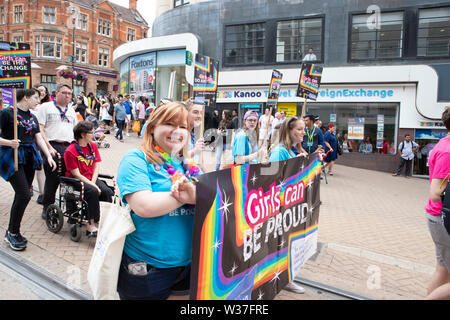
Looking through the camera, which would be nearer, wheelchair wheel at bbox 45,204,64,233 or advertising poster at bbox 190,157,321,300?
advertising poster at bbox 190,157,321,300

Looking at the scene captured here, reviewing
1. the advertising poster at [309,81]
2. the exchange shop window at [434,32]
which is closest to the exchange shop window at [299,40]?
the exchange shop window at [434,32]

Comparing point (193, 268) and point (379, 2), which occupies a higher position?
point (379, 2)

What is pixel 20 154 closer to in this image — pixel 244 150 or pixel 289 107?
pixel 244 150

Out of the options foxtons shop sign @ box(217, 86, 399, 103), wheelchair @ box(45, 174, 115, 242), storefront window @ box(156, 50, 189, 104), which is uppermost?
storefront window @ box(156, 50, 189, 104)

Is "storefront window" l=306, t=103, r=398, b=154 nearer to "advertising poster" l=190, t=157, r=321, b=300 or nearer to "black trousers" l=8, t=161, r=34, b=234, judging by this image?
"advertising poster" l=190, t=157, r=321, b=300

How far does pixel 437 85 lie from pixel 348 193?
310 inches

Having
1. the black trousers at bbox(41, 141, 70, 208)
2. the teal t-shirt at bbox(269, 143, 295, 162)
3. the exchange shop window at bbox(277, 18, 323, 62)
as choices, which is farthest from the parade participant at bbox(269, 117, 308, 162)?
the exchange shop window at bbox(277, 18, 323, 62)

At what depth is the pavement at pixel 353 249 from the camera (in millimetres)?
3797

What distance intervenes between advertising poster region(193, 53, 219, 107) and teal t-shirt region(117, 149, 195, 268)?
3.40 m

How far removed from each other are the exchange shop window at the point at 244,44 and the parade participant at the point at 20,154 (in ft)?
45.4

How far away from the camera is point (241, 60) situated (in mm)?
17516

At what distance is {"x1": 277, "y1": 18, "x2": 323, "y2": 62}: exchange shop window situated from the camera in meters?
16.1
